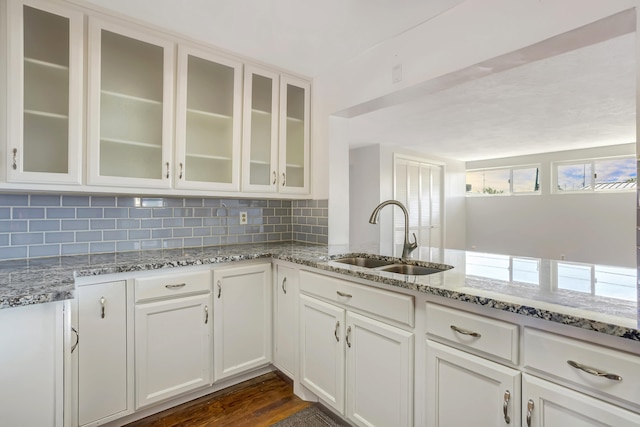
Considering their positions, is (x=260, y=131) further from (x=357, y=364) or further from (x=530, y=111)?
(x=530, y=111)

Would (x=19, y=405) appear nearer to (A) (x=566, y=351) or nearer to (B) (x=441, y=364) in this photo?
(B) (x=441, y=364)

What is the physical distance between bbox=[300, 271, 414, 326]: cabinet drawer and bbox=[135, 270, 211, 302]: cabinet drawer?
60 centimetres

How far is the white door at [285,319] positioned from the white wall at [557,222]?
6.12m

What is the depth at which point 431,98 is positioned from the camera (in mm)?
3125

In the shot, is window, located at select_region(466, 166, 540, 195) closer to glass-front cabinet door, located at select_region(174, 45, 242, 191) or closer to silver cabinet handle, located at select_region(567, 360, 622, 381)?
glass-front cabinet door, located at select_region(174, 45, 242, 191)

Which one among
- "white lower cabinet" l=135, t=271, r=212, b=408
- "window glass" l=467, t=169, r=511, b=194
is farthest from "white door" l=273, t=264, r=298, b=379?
"window glass" l=467, t=169, r=511, b=194

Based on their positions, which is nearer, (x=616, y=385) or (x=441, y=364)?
(x=616, y=385)

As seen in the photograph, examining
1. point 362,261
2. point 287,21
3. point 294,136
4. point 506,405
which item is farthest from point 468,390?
point 294,136

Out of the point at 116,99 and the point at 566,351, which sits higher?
the point at 116,99

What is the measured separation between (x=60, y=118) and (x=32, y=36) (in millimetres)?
404

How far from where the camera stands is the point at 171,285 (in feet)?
5.83

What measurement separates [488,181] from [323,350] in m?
7.02

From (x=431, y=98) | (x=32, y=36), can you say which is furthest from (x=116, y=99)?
(x=431, y=98)

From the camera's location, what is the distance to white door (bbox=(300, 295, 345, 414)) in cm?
164
